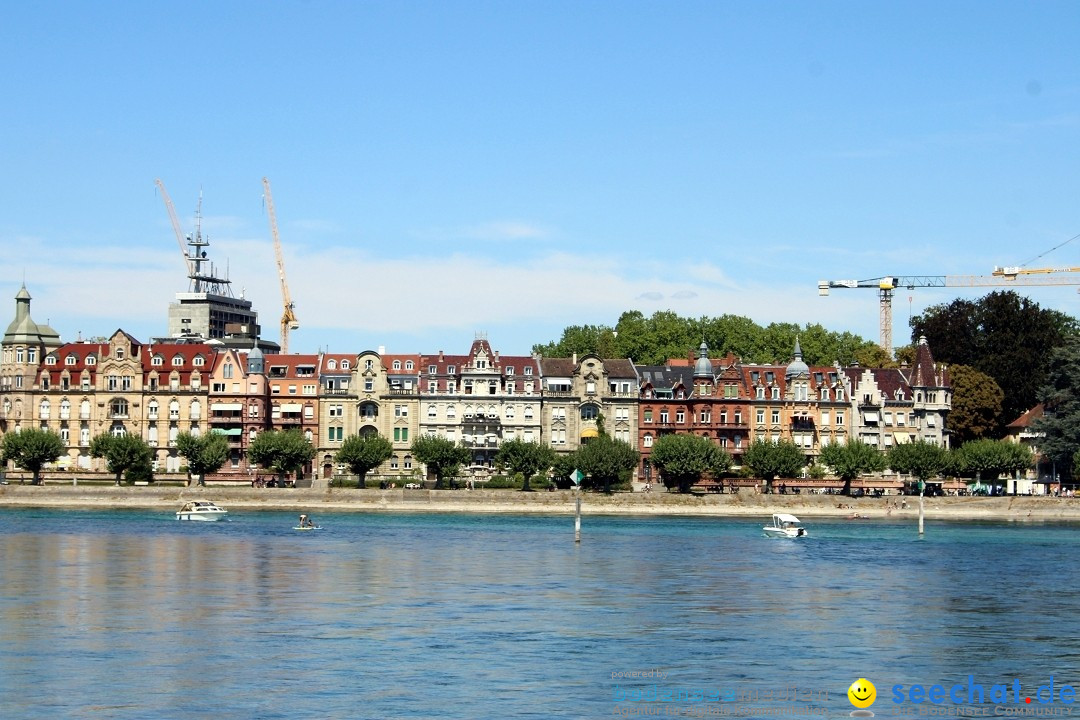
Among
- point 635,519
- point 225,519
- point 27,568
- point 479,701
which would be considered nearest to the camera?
point 479,701

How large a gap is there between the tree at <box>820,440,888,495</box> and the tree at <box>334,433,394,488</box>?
133ft

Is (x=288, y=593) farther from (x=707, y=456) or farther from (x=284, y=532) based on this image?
(x=707, y=456)

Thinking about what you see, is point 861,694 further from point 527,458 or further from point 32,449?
point 32,449

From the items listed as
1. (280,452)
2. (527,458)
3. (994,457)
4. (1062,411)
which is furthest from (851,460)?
(280,452)

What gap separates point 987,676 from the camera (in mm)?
52969

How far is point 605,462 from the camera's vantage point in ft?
484

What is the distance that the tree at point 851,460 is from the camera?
15250 centimetres

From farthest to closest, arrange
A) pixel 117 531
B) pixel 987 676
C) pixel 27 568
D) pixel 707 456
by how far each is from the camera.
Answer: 1. pixel 707 456
2. pixel 117 531
3. pixel 27 568
4. pixel 987 676

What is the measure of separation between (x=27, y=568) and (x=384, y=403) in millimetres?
86063

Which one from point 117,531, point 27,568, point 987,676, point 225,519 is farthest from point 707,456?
point 987,676

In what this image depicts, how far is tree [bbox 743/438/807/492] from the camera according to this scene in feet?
499

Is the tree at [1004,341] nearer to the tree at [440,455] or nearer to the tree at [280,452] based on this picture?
the tree at [440,455]

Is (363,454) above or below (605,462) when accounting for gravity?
above

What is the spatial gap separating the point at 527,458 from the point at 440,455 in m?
8.07
